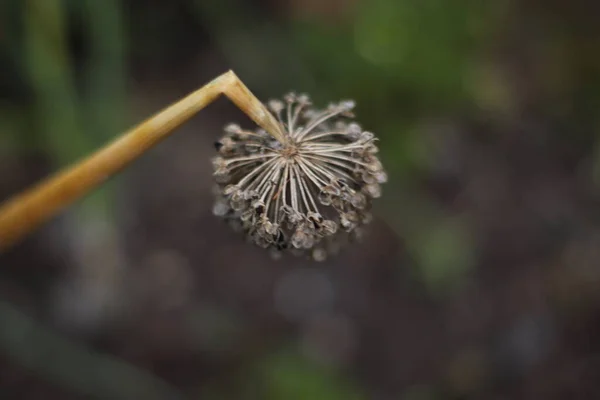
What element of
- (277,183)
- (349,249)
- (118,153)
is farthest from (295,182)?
(349,249)

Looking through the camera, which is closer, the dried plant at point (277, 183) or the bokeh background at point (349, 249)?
the dried plant at point (277, 183)

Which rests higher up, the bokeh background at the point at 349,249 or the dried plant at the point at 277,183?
the bokeh background at the point at 349,249

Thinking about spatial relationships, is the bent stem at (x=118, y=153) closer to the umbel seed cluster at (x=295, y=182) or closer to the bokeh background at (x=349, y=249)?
the umbel seed cluster at (x=295, y=182)

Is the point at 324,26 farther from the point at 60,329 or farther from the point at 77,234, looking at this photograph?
the point at 60,329

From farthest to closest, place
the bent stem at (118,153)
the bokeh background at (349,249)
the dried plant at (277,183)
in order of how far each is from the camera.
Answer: the bokeh background at (349,249)
the dried plant at (277,183)
the bent stem at (118,153)

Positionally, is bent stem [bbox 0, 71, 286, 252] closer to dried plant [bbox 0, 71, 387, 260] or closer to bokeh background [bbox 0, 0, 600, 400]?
dried plant [bbox 0, 71, 387, 260]

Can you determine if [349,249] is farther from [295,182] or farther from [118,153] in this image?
[118,153]

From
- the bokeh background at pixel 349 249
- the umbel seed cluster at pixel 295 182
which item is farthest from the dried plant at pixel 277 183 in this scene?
the bokeh background at pixel 349 249
